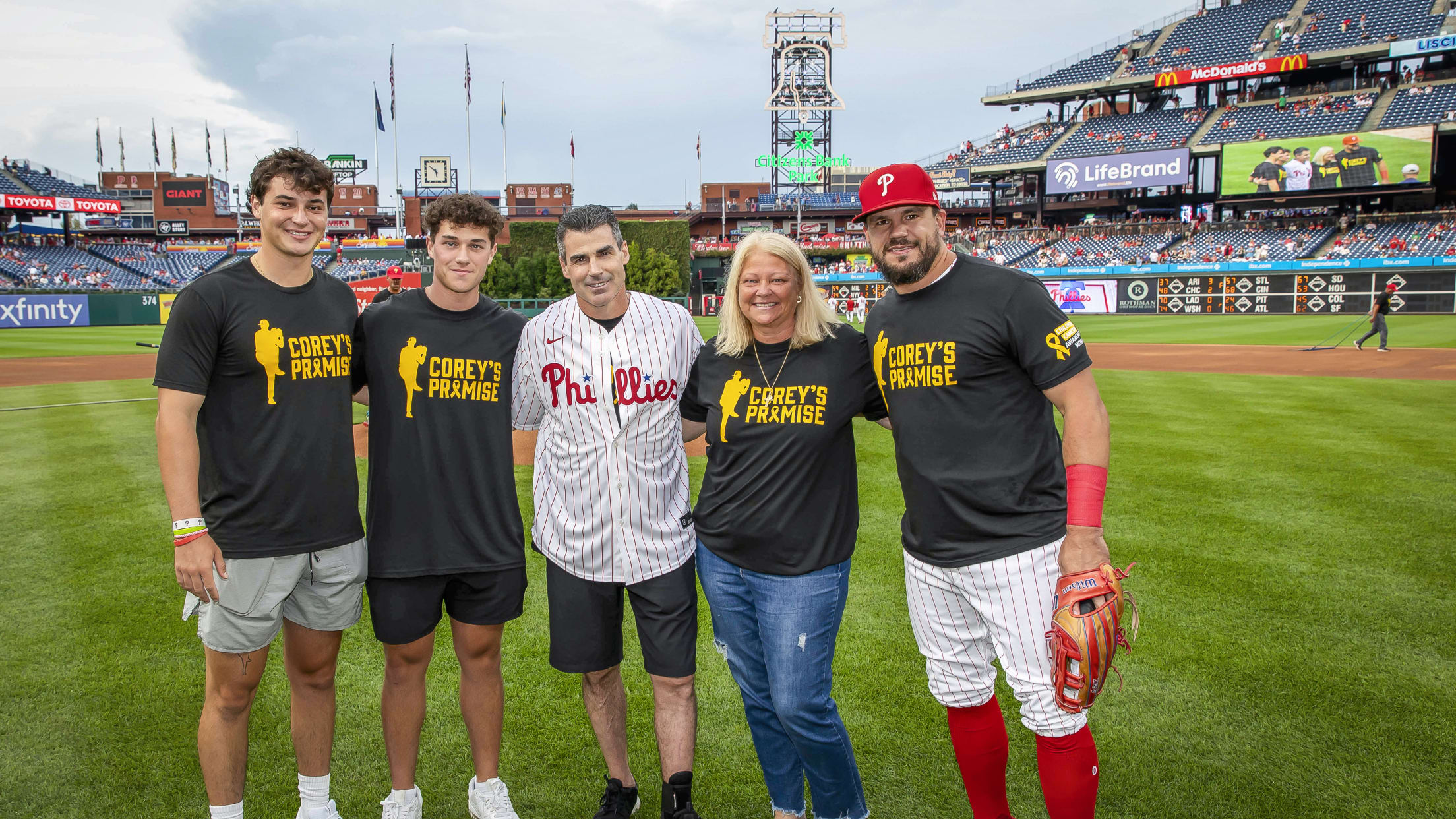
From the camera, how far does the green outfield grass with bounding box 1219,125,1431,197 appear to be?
1549 inches

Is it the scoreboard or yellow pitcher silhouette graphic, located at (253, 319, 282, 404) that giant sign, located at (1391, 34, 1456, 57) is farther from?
yellow pitcher silhouette graphic, located at (253, 319, 282, 404)

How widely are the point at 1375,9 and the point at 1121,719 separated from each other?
2315 inches

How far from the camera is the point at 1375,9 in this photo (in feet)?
153

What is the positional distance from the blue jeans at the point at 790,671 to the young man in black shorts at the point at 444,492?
867 millimetres

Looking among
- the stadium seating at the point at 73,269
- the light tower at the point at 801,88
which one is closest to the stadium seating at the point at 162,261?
the stadium seating at the point at 73,269

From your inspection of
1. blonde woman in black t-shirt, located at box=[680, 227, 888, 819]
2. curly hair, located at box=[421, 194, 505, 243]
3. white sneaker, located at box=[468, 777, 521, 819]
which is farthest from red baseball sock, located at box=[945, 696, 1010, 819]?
curly hair, located at box=[421, 194, 505, 243]

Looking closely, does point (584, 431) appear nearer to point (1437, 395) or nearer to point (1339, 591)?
point (1339, 591)

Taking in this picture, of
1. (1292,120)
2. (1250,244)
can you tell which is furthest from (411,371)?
(1292,120)

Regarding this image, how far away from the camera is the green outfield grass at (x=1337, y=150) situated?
129ft

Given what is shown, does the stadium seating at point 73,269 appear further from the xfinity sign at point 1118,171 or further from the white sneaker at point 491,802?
the white sneaker at point 491,802

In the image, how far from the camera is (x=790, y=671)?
2.96 metres

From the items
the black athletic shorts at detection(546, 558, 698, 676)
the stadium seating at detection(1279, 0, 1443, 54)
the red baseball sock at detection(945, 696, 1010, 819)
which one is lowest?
the red baseball sock at detection(945, 696, 1010, 819)

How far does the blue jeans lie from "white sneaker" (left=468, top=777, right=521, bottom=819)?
3.27 ft

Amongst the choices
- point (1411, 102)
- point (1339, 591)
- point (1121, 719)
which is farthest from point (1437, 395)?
point (1411, 102)
